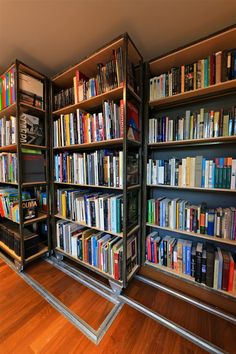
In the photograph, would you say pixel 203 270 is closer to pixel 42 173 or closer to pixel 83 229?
pixel 83 229

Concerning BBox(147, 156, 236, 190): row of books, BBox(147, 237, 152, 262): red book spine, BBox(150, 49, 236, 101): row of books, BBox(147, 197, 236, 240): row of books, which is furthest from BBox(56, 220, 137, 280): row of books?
BBox(150, 49, 236, 101): row of books

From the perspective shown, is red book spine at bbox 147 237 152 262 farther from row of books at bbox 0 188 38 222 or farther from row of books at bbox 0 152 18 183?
row of books at bbox 0 152 18 183

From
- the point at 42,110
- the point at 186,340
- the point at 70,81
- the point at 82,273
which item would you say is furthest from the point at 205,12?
the point at 82,273

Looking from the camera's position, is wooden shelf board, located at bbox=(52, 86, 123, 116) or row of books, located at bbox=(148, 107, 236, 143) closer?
row of books, located at bbox=(148, 107, 236, 143)

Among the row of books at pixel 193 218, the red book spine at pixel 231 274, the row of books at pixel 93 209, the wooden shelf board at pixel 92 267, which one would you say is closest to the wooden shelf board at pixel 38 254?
the wooden shelf board at pixel 92 267

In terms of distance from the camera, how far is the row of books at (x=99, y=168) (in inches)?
51.4

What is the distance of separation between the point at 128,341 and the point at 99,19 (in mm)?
2341

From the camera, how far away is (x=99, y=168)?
4.60ft

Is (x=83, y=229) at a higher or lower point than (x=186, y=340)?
higher

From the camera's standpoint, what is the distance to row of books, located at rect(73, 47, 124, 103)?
47.8 inches

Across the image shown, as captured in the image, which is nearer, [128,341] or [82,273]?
[128,341]

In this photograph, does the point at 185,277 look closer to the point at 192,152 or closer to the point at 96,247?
the point at 96,247

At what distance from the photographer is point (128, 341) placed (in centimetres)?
100

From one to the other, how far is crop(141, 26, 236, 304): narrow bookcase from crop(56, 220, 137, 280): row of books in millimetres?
274
